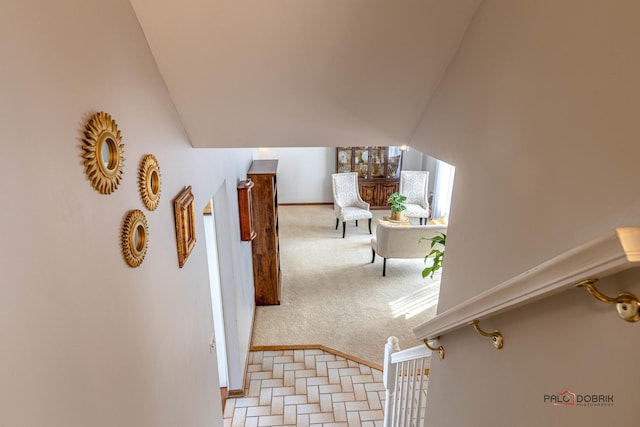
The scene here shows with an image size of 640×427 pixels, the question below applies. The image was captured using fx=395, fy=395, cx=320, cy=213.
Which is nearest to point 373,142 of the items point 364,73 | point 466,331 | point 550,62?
point 364,73

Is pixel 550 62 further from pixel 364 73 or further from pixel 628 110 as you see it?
pixel 364 73

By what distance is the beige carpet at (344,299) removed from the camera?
4.48 meters

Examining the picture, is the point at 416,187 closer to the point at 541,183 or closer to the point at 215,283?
the point at 215,283

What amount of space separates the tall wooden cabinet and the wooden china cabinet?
12.1 feet

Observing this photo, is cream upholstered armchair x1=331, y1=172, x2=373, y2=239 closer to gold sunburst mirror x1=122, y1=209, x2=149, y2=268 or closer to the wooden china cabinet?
the wooden china cabinet

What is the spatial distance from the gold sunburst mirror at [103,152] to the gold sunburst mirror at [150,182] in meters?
0.17

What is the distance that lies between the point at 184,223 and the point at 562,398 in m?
1.53

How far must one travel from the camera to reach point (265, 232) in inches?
183

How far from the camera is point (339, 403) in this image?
354 centimetres

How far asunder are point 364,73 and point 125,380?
1.40m

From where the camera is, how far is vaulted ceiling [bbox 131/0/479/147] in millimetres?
1364

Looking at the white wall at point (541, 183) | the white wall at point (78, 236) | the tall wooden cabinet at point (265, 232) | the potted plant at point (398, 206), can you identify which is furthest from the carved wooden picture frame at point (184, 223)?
the potted plant at point (398, 206)

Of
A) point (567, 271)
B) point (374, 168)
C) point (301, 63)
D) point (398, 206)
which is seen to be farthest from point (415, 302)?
point (567, 271)

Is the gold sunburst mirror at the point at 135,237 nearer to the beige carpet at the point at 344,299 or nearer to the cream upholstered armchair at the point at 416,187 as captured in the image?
the beige carpet at the point at 344,299
